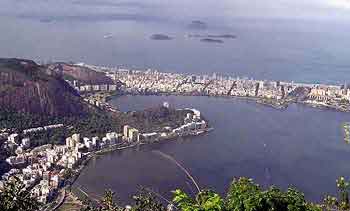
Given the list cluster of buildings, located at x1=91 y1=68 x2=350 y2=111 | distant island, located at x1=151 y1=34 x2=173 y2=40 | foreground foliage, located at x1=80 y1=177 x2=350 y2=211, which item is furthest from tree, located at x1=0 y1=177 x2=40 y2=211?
distant island, located at x1=151 y1=34 x2=173 y2=40

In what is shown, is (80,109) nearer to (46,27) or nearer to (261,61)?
(261,61)

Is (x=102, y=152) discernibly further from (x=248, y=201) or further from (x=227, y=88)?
(x=248, y=201)

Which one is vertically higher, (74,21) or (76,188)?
(74,21)

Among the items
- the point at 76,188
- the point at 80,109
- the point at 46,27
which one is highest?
the point at 46,27

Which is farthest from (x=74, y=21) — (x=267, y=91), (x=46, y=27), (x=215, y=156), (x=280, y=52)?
(x=215, y=156)

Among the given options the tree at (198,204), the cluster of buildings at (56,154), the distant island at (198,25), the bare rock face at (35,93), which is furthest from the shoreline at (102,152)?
the distant island at (198,25)

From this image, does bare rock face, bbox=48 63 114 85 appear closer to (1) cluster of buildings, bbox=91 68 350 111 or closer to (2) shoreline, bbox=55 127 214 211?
(1) cluster of buildings, bbox=91 68 350 111
